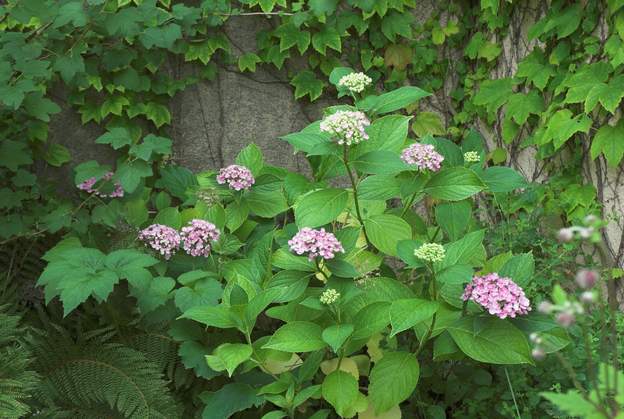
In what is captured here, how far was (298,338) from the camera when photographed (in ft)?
7.60

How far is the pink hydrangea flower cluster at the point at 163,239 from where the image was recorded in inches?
113

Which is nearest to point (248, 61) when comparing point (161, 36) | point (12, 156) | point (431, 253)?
point (161, 36)

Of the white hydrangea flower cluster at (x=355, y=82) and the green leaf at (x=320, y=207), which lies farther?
the white hydrangea flower cluster at (x=355, y=82)

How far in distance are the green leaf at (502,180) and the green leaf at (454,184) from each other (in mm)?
138

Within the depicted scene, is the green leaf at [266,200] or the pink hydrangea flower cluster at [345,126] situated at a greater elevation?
the pink hydrangea flower cluster at [345,126]

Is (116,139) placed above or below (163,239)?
above

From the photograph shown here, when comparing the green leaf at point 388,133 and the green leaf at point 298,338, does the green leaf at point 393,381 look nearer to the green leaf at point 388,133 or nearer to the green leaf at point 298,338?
the green leaf at point 298,338

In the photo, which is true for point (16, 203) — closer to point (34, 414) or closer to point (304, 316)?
point (34, 414)

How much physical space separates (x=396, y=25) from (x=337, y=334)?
2.03 m

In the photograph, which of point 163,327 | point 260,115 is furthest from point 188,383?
point 260,115

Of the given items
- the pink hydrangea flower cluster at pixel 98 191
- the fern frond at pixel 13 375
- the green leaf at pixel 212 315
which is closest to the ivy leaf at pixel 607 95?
the green leaf at pixel 212 315

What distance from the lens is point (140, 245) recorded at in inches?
120

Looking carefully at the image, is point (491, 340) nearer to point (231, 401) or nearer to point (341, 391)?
point (341, 391)

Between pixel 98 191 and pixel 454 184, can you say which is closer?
pixel 454 184
